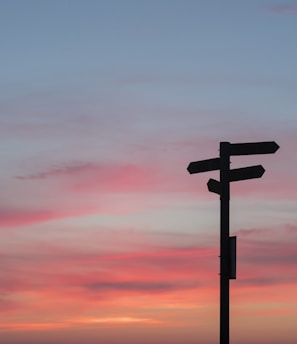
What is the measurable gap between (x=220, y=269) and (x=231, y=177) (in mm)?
1960

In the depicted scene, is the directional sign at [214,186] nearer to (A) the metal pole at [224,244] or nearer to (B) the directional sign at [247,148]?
(A) the metal pole at [224,244]

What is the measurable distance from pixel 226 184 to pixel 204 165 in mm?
715

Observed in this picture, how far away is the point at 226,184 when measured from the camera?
19.7m

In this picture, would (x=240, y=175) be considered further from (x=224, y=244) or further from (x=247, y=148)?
(x=224, y=244)

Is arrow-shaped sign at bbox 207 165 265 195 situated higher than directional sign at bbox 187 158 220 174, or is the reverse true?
directional sign at bbox 187 158 220 174

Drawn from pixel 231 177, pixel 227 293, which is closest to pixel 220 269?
pixel 227 293

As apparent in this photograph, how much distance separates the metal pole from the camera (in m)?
19.1

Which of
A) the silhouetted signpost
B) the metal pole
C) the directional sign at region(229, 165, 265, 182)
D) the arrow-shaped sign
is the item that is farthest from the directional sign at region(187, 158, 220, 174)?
the directional sign at region(229, 165, 265, 182)

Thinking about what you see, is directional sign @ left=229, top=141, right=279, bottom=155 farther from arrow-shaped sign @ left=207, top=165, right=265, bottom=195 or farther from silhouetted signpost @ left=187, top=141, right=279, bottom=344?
arrow-shaped sign @ left=207, top=165, right=265, bottom=195

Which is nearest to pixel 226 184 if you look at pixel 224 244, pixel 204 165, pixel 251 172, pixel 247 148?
pixel 251 172

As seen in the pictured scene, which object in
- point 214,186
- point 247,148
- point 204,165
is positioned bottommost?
point 214,186

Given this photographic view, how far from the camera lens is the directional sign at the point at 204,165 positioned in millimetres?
19969

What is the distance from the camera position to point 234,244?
1927 centimetres

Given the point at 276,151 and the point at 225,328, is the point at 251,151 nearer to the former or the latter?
the point at 276,151
